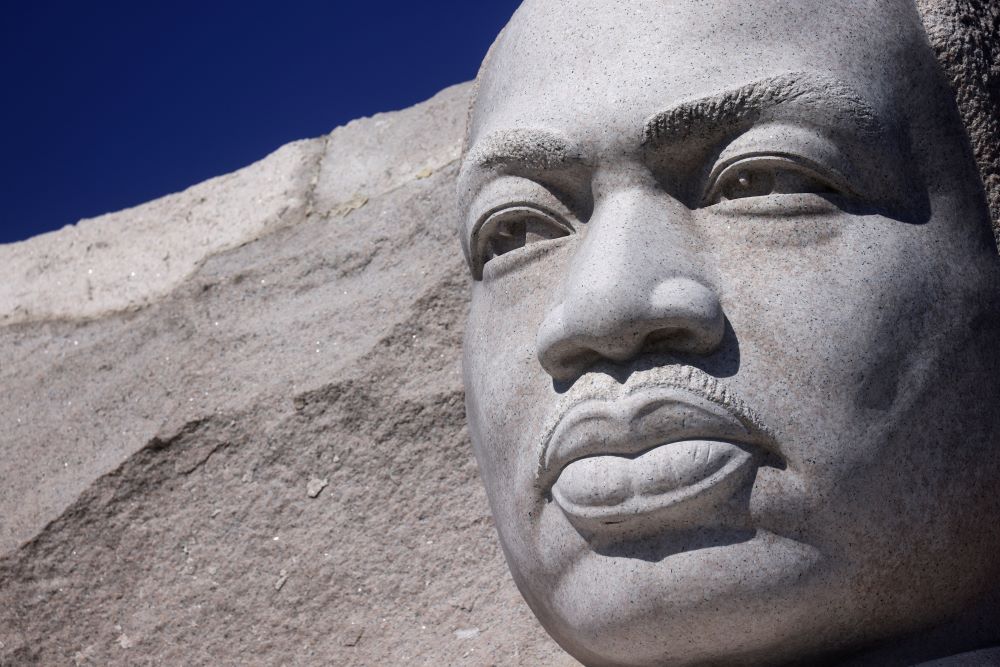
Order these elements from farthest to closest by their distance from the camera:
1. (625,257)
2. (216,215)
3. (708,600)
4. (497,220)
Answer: (216,215), (497,220), (625,257), (708,600)

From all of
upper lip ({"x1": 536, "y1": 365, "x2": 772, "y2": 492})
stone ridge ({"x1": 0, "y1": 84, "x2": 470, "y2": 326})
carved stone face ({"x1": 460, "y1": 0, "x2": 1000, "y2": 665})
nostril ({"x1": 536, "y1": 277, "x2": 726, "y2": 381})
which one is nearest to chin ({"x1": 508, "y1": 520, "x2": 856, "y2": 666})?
carved stone face ({"x1": 460, "y1": 0, "x2": 1000, "y2": 665})

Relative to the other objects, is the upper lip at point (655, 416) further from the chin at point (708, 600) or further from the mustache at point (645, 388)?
the chin at point (708, 600)

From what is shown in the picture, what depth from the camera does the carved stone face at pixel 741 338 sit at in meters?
2.05

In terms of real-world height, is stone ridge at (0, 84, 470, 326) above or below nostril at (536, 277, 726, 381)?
above

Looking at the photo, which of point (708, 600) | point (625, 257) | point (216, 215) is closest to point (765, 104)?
point (625, 257)

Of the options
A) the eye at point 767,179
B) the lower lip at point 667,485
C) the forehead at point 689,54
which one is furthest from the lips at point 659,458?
the forehead at point 689,54

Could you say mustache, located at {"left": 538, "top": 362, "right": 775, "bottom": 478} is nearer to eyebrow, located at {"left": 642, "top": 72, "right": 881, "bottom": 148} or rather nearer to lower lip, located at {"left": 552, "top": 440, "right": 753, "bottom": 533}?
lower lip, located at {"left": 552, "top": 440, "right": 753, "bottom": 533}

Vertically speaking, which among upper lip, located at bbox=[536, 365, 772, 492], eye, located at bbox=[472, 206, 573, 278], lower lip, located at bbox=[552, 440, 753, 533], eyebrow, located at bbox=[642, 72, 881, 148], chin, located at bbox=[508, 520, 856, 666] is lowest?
chin, located at bbox=[508, 520, 856, 666]

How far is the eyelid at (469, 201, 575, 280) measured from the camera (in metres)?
2.40

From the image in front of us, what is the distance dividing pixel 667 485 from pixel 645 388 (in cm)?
15

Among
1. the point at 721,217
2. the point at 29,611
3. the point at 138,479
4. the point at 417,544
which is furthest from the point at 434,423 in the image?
the point at 721,217

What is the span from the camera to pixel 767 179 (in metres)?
2.25

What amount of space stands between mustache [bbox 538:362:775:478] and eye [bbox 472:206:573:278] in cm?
34

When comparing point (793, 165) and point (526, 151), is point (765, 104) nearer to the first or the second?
point (793, 165)
